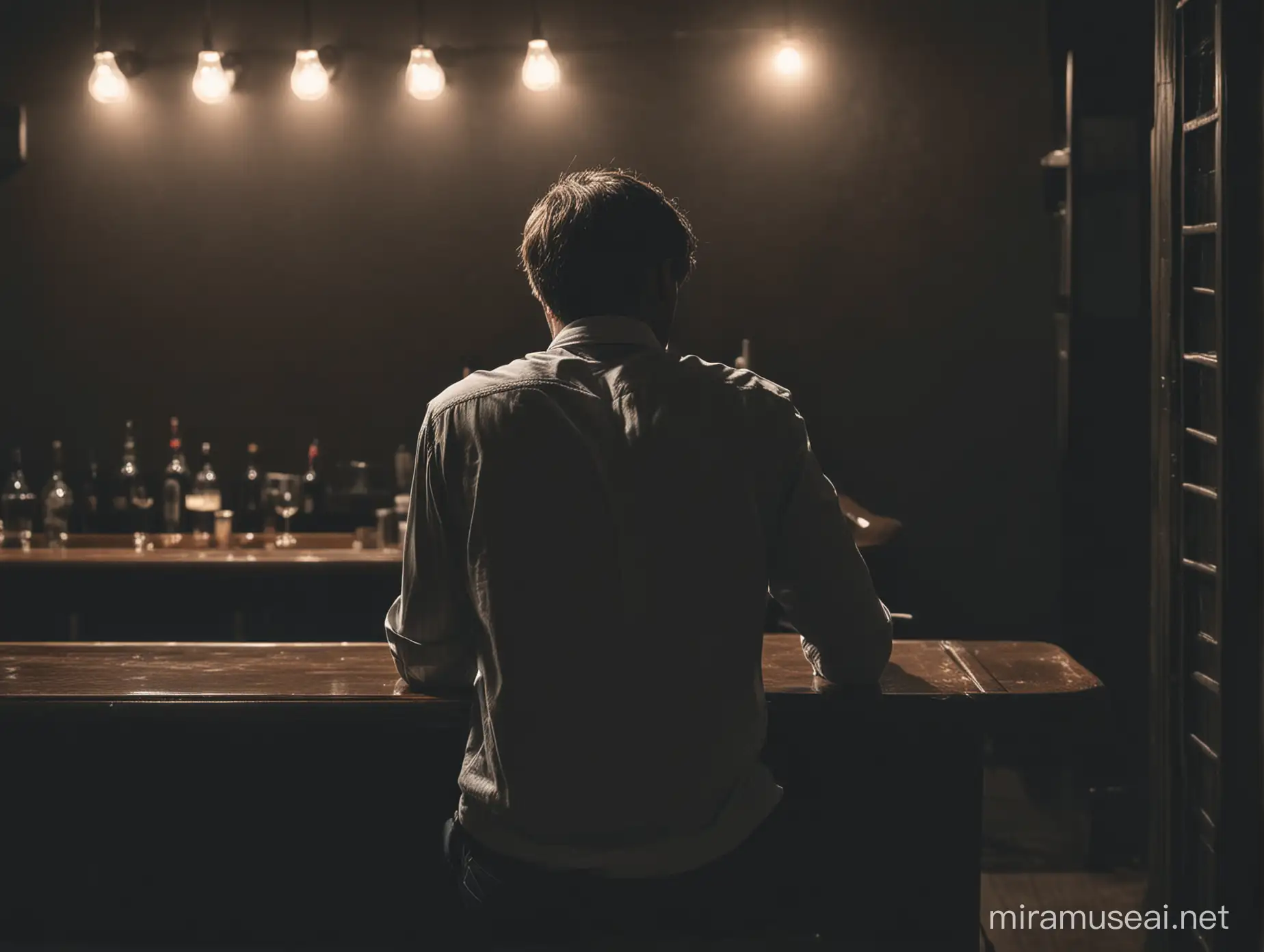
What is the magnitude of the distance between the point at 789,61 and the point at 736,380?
3520mm

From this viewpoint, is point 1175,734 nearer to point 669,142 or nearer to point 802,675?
point 802,675

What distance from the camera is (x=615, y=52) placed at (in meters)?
4.81

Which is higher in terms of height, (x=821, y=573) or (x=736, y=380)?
(x=736, y=380)

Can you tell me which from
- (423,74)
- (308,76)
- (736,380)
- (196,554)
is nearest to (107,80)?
(308,76)

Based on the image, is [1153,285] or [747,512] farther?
[1153,285]

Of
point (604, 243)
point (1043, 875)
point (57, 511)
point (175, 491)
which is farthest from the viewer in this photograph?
point (175, 491)

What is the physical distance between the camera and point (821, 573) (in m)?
1.56

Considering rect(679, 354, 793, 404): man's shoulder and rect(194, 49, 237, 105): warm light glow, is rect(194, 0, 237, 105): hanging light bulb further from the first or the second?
rect(679, 354, 793, 404): man's shoulder

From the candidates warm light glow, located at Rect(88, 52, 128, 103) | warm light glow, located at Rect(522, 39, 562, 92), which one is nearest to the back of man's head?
warm light glow, located at Rect(522, 39, 562, 92)

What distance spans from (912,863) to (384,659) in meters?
0.88

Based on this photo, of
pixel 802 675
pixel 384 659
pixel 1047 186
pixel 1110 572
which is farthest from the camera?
pixel 1047 186

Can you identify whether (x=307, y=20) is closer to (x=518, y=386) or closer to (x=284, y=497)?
(x=284, y=497)

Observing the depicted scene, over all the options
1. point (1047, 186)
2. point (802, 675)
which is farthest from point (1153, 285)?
point (1047, 186)

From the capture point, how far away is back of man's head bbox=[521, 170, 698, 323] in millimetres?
1533
